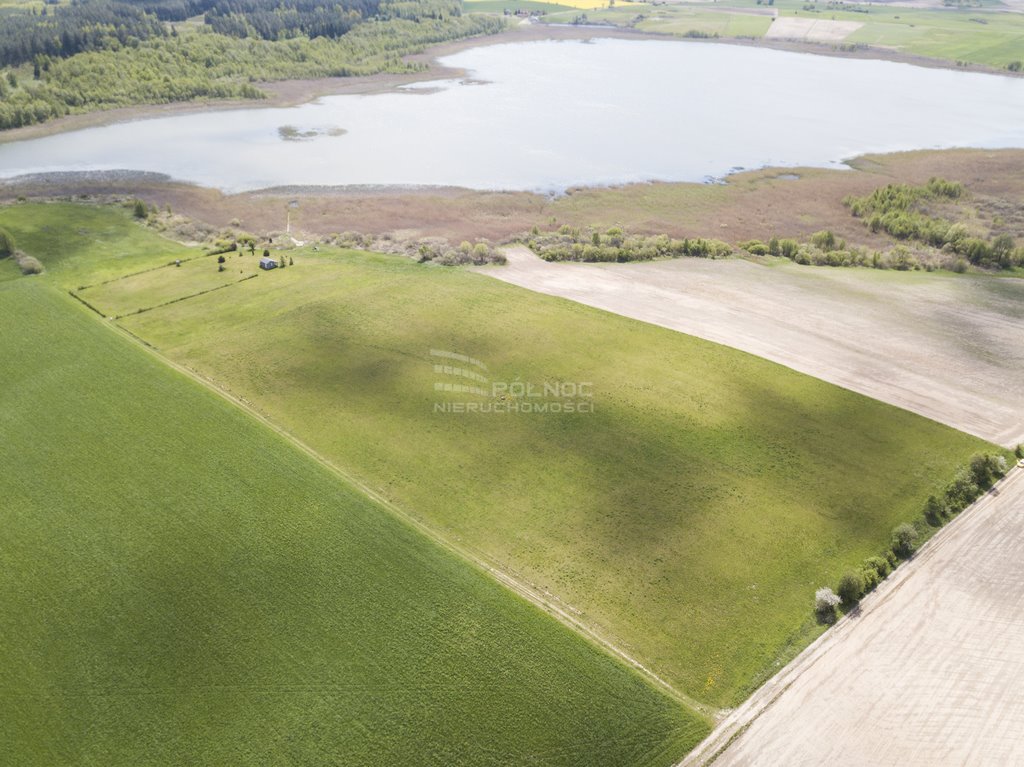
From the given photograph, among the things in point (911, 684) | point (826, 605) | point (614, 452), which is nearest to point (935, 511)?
point (826, 605)

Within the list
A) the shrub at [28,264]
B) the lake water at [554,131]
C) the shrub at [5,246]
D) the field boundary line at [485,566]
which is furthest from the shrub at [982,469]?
the shrub at [5,246]

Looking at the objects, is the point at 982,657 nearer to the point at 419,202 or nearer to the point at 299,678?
the point at 299,678

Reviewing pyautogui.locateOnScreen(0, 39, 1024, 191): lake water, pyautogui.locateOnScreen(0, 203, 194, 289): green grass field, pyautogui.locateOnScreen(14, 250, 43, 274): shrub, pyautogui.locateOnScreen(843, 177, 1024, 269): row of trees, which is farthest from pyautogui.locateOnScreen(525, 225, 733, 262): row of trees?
pyautogui.locateOnScreen(14, 250, 43, 274): shrub

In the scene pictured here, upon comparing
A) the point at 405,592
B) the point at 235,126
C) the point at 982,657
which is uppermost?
the point at 235,126

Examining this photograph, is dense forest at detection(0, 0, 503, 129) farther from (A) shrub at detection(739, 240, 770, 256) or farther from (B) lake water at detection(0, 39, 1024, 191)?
(A) shrub at detection(739, 240, 770, 256)

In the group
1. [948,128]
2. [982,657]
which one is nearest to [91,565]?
[982,657]
